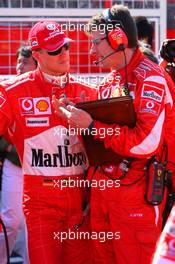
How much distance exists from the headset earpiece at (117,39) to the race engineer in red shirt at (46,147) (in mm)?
351

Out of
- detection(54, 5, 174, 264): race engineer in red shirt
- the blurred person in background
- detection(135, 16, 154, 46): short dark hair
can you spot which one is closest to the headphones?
detection(54, 5, 174, 264): race engineer in red shirt

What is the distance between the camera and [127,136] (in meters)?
4.47

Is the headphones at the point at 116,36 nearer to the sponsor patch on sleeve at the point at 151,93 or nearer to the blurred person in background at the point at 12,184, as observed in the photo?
the sponsor patch on sleeve at the point at 151,93

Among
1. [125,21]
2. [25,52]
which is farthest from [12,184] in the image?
[125,21]

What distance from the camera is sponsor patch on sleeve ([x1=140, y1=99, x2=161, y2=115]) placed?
4.48 m

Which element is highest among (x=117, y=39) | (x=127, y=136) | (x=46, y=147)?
(x=117, y=39)

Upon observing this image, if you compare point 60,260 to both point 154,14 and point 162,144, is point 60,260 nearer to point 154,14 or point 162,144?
point 162,144

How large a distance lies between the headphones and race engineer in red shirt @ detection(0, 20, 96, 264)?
324 millimetres

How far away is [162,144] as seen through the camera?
4723 mm

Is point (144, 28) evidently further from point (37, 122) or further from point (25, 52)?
point (37, 122)

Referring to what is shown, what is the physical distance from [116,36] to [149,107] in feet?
1.47

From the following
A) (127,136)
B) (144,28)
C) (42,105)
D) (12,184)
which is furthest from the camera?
(144,28)

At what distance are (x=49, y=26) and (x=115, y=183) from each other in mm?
1031

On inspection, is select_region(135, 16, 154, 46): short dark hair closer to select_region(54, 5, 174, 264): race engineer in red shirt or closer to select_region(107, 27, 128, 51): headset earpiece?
select_region(54, 5, 174, 264): race engineer in red shirt
